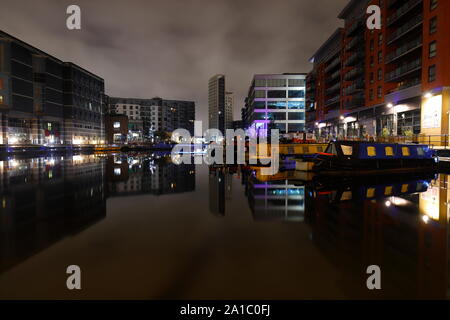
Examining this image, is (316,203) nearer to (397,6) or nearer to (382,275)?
(382,275)

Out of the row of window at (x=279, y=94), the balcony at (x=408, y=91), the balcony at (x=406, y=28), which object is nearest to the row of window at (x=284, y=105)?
the row of window at (x=279, y=94)

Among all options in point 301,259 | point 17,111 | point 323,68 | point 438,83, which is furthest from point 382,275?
point 323,68

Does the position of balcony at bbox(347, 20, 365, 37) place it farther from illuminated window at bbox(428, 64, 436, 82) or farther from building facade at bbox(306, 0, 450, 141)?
illuminated window at bbox(428, 64, 436, 82)

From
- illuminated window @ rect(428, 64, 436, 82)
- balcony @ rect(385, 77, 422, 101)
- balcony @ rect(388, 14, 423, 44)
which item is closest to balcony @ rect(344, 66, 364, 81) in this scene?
balcony @ rect(388, 14, 423, 44)

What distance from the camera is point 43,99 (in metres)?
56.3

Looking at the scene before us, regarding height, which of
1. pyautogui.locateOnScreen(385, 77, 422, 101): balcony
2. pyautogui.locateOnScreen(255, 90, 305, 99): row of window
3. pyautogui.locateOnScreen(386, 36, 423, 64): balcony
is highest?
pyautogui.locateOnScreen(255, 90, 305, 99): row of window

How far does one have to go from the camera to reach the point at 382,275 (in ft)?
12.5

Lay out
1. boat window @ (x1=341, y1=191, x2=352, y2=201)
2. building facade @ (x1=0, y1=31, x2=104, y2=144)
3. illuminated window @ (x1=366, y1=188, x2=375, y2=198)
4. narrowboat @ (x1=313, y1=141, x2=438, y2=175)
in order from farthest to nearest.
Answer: building facade @ (x1=0, y1=31, x2=104, y2=144) < narrowboat @ (x1=313, y1=141, x2=438, y2=175) < illuminated window @ (x1=366, y1=188, x2=375, y2=198) < boat window @ (x1=341, y1=191, x2=352, y2=201)

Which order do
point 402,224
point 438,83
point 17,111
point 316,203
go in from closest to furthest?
point 402,224 < point 316,203 < point 438,83 < point 17,111

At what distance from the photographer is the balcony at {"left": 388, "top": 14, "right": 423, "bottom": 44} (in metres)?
35.3

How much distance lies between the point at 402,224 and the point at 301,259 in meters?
3.51

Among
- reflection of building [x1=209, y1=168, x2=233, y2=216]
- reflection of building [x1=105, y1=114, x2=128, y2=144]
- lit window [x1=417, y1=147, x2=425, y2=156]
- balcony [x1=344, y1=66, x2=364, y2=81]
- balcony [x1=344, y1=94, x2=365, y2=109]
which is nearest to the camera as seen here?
reflection of building [x1=209, y1=168, x2=233, y2=216]

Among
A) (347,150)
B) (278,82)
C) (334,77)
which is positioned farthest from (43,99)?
(278,82)
